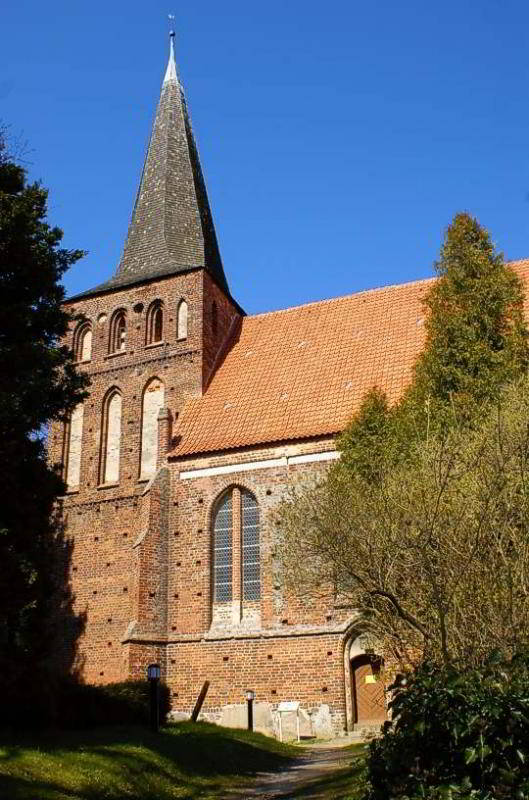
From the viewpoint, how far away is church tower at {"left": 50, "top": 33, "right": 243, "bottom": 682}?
20.8m

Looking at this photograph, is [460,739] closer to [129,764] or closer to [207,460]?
[129,764]

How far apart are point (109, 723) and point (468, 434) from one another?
10.3 m

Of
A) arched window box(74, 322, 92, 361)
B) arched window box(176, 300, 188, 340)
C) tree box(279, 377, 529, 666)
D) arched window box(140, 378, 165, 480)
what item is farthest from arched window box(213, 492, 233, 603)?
tree box(279, 377, 529, 666)

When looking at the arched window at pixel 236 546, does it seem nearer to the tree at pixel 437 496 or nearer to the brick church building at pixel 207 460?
the brick church building at pixel 207 460

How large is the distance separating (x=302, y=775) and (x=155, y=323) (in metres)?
15.2

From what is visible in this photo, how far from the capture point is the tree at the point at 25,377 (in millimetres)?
11812

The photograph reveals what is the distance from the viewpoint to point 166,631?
20.3 metres

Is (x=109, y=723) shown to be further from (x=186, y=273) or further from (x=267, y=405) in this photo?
(x=186, y=273)

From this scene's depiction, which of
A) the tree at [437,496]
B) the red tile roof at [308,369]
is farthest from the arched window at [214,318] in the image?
the tree at [437,496]

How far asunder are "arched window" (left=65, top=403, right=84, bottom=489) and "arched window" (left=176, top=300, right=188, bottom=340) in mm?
3693

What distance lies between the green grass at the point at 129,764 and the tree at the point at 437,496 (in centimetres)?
325

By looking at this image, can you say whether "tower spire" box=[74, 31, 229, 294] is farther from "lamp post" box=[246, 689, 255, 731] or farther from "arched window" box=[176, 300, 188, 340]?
"lamp post" box=[246, 689, 255, 731]

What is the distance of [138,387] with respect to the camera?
2389cm

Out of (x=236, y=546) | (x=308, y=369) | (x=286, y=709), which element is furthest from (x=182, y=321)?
(x=286, y=709)
